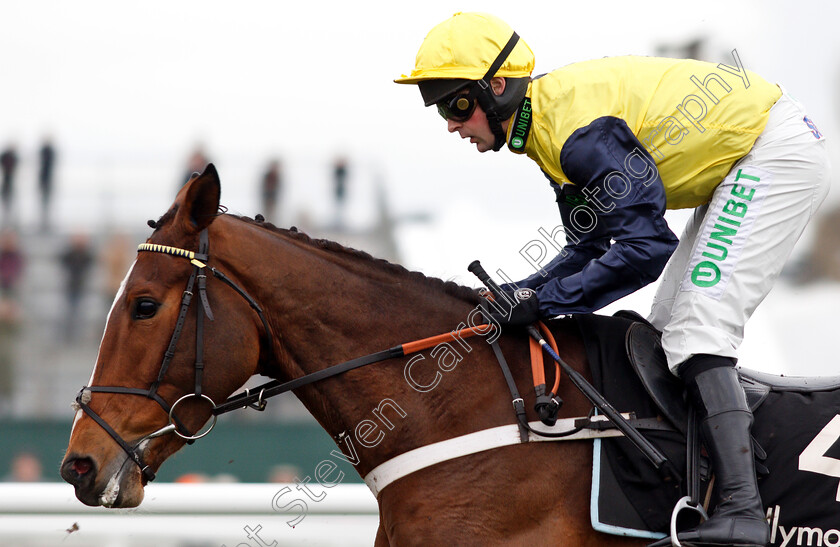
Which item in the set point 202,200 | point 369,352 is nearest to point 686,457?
point 369,352

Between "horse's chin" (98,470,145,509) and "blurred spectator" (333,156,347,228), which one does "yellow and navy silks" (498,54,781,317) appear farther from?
"blurred spectator" (333,156,347,228)

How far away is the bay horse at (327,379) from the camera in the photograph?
2.72 metres

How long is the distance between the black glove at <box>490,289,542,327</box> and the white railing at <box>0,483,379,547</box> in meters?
1.65

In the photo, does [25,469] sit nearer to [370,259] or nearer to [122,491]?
[122,491]

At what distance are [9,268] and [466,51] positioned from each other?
26.3ft

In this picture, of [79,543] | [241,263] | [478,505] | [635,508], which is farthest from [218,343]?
[79,543]

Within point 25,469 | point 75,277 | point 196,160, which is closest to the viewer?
point 25,469

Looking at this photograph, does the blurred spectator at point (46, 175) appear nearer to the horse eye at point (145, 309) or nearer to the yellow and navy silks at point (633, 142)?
the horse eye at point (145, 309)

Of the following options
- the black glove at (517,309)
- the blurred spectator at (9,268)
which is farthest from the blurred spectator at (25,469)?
the black glove at (517,309)

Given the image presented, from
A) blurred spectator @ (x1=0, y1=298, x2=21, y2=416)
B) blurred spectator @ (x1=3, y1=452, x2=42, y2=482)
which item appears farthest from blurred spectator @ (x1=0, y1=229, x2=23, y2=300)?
blurred spectator @ (x1=3, y1=452, x2=42, y2=482)

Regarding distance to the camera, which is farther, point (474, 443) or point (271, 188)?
point (271, 188)

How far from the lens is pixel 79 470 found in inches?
107

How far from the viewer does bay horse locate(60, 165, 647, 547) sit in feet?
8.92

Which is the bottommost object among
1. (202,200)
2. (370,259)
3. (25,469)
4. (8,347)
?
(25,469)
